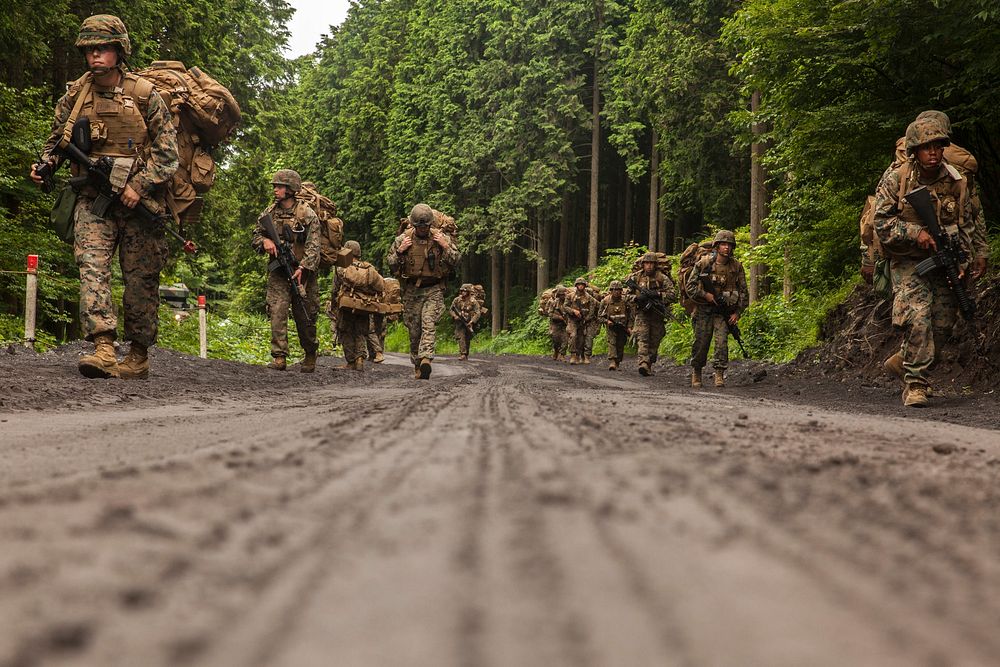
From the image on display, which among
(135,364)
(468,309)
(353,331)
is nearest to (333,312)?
(353,331)

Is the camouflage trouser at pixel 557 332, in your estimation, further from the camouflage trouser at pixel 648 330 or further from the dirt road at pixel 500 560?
the dirt road at pixel 500 560

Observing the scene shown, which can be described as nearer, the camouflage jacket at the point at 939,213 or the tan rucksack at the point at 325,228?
the camouflage jacket at the point at 939,213

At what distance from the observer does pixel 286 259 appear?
10.2 metres

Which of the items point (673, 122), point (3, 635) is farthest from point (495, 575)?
point (673, 122)

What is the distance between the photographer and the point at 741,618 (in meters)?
0.73

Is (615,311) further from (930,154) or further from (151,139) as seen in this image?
(151,139)

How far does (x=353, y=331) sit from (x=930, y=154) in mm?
9278

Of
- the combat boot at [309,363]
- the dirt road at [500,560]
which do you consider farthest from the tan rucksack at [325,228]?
the dirt road at [500,560]

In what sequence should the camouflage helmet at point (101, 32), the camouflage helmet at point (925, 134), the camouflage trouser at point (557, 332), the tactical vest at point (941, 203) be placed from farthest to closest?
the camouflage trouser at point (557, 332), the tactical vest at point (941, 203), the camouflage helmet at point (925, 134), the camouflage helmet at point (101, 32)

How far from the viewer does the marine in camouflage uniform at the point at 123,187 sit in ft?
20.5

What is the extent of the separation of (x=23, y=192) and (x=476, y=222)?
26.1 metres

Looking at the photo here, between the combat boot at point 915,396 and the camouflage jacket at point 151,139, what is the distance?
648 centimetres

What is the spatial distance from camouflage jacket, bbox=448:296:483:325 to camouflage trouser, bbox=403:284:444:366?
14.8 meters

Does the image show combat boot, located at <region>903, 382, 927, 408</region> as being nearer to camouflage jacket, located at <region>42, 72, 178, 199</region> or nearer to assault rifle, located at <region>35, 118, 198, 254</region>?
camouflage jacket, located at <region>42, 72, 178, 199</region>
